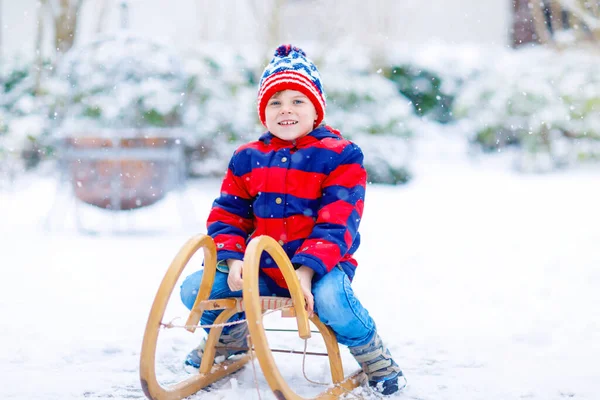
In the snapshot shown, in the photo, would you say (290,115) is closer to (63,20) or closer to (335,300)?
(335,300)

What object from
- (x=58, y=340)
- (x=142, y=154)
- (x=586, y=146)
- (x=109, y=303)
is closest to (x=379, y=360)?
(x=58, y=340)

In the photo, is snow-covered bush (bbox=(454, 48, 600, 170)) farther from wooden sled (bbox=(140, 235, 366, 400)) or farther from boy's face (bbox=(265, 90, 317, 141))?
wooden sled (bbox=(140, 235, 366, 400))

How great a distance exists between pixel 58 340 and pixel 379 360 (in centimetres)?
127

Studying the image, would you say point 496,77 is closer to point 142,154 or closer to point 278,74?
point 142,154

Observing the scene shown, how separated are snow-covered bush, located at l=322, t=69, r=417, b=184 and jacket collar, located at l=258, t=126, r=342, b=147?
5.24m

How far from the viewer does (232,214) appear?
207 centimetres

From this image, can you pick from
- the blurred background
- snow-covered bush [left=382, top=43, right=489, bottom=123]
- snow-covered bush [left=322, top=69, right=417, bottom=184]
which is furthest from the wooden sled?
snow-covered bush [left=382, top=43, right=489, bottom=123]

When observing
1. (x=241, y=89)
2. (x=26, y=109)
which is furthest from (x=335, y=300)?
(x=26, y=109)

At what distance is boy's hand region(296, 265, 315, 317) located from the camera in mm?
1822

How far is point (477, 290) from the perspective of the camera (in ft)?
11.3

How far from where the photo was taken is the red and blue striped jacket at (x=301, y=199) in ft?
6.33

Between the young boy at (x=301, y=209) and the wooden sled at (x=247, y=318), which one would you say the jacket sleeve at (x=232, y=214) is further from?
the wooden sled at (x=247, y=318)

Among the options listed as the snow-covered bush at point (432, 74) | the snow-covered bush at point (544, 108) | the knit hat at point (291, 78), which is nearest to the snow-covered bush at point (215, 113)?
the snow-covered bush at point (432, 74)

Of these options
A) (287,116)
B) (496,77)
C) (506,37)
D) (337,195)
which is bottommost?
(337,195)
